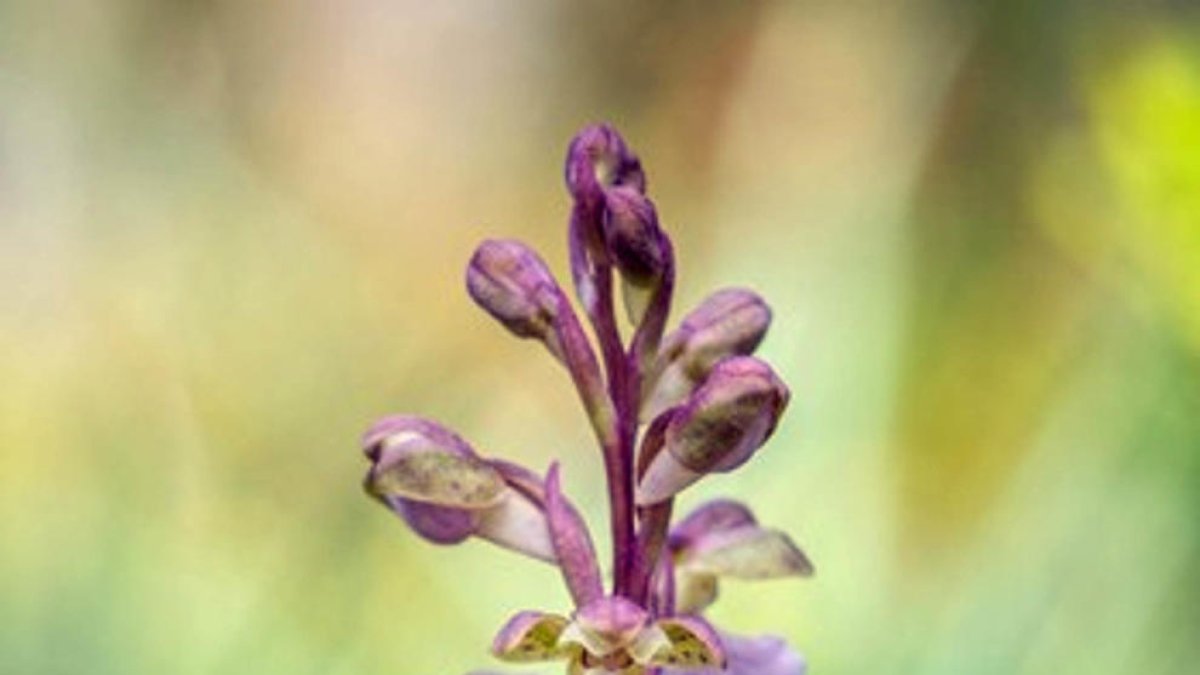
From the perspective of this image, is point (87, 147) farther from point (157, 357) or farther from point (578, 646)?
point (578, 646)

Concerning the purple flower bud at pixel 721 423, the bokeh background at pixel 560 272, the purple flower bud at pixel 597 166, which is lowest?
the bokeh background at pixel 560 272

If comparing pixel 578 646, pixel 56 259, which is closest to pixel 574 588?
pixel 578 646

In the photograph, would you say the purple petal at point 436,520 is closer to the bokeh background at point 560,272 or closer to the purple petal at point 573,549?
the purple petal at point 573,549

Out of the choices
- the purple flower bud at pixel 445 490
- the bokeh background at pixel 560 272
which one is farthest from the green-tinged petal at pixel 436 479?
the bokeh background at pixel 560 272

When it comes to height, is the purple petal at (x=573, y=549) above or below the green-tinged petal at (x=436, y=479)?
below

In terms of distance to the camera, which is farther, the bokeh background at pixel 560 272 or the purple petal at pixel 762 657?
the bokeh background at pixel 560 272

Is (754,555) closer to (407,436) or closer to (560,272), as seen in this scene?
(407,436)
